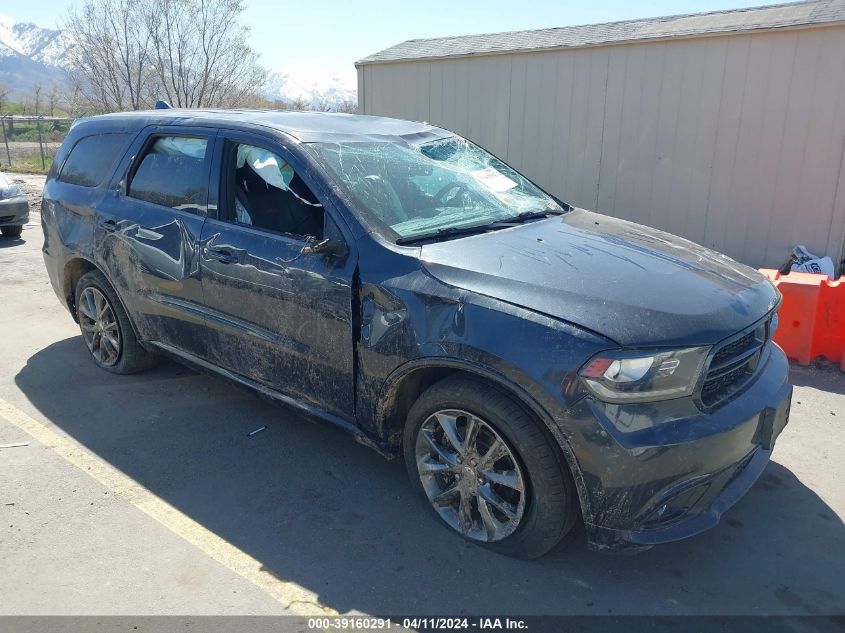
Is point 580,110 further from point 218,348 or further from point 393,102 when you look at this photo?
point 218,348

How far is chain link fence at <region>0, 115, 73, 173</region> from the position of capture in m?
20.2

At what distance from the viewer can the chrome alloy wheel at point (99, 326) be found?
470 centimetres

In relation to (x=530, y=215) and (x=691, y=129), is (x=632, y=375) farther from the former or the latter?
(x=691, y=129)

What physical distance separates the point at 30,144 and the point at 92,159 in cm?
2796

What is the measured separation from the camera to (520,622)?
8.39 ft

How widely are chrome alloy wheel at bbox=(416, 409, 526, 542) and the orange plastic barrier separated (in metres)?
3.41

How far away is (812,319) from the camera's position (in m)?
5.07

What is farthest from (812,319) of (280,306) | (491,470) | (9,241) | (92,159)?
(9,241)

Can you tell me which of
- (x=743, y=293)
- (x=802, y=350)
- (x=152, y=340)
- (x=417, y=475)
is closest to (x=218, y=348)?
(x=152, y=340)

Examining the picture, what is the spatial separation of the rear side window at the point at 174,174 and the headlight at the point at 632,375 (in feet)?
8.02

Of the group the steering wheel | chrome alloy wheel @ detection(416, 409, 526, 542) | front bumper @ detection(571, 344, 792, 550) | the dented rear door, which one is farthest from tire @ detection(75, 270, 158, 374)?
front bumper @ detection(571, 344, 792, 550)

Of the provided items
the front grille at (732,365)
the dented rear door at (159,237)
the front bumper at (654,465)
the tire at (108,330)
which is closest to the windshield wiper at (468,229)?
the front bumper at (654,465)

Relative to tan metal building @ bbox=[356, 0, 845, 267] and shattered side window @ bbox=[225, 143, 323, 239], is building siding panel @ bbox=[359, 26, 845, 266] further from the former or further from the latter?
shattered side window @ bbox=[225, 143, 323, 239]

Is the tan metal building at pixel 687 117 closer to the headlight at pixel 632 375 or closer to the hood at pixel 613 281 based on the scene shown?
the hood at pixel 613 281
